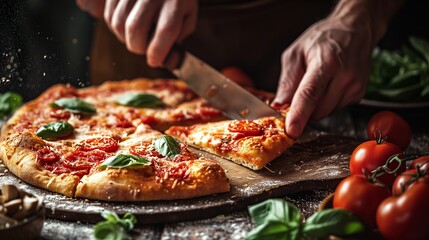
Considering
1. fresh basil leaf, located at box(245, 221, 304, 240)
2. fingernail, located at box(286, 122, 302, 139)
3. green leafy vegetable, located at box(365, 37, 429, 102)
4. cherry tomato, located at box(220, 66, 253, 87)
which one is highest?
fresh basil leaf, located at box(245, 221, 304, 240)

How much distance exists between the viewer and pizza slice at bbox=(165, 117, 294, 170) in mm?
3559

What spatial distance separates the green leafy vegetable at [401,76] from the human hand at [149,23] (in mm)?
1703

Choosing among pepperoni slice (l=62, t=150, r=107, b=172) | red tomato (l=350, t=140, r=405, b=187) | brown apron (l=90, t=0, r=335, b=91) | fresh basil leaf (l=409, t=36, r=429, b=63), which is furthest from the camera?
brown apron (l=90, t=0, r=335, b=91)

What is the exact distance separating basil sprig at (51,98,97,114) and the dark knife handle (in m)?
0.67

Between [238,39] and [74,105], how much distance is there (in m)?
2.02

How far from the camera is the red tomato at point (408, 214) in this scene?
257 cm

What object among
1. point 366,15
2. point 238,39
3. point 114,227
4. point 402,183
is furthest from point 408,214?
point 238,39

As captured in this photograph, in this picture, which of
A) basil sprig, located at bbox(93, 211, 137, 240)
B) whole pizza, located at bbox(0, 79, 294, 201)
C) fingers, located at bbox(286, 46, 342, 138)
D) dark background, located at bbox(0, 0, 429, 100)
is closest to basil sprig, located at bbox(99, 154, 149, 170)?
whole pizza, located at bbox(0, 79, 294, 201)

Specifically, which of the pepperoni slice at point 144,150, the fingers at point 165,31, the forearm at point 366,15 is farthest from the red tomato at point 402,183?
the fingers at point 165,31

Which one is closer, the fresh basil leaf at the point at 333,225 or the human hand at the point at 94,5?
the fresh basil leaf at the point at 333,225

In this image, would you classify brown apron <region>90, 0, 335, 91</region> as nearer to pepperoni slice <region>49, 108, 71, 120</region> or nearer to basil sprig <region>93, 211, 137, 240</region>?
pepperoni slice <region>49, 108, 71, 120</region>

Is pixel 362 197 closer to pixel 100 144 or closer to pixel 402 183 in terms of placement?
pixel 402 183

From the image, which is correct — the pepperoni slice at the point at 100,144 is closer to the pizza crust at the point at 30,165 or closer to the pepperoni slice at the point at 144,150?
the pepperoni slice at the point at 144,150

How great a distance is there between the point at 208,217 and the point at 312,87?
4.34ft
